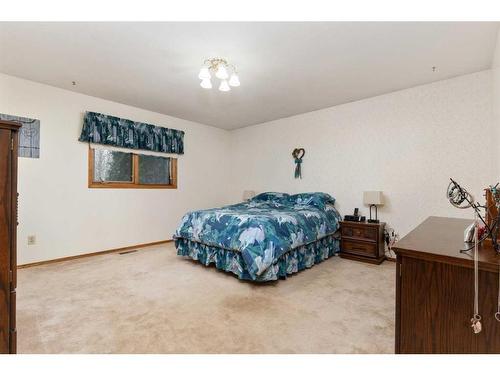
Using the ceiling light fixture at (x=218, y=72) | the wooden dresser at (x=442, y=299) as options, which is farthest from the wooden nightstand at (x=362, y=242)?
the ceiling light fixture at (x=218, y=72)

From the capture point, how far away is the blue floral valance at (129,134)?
3557 mm

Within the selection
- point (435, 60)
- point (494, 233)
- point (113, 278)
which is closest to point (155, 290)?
point (113, 278)

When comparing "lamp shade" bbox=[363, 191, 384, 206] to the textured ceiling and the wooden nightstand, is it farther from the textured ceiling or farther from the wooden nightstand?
the textured ceiling

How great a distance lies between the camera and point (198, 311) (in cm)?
202

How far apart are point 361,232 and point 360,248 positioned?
0.72 ft

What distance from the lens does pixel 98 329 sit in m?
1.75

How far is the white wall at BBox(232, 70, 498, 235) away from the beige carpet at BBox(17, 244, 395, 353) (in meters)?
1.07

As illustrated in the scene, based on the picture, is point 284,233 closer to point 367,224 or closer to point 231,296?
point 231,296

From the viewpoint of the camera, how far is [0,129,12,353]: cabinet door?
3.21ft

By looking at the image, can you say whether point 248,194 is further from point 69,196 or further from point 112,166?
point 69,196

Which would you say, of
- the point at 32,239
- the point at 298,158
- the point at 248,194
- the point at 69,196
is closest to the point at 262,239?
the point at 298,158

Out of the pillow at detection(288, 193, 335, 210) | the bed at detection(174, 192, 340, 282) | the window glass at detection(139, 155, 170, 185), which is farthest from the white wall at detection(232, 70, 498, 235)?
the window glass at detection(139, 155, 170, 185)
